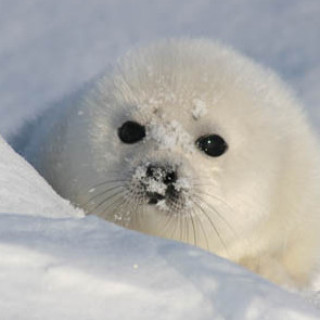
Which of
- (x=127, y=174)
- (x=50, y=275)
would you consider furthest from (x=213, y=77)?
(x=50, y=275)

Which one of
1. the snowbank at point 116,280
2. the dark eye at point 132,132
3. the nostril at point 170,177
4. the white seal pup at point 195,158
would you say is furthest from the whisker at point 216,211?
the snowbank at point 116,280

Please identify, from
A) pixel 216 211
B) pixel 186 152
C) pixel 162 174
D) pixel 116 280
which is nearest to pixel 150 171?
pixel 162 174

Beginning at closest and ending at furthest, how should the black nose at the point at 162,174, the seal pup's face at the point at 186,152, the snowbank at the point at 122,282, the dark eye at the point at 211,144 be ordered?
the snowbank at the point at 122,282, the black nose at the point at 162,174, the seal pup's face at the point at 186,152, the dark eye at the point at 211,144

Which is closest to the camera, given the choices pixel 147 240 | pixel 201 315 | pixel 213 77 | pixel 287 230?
pixel 201 315

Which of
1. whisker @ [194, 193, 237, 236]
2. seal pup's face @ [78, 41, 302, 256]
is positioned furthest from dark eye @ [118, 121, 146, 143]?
whisker @ [194, 193, 237, 236]

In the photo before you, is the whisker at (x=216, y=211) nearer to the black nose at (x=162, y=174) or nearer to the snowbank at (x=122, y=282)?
the black nose at (x=162, y=174)

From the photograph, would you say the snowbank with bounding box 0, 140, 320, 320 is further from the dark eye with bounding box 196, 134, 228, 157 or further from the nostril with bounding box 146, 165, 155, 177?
the dark eye with bounding box 196, 134, 228, 157

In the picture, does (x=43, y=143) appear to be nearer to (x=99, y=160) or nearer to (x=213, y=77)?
(x=99, y=160)

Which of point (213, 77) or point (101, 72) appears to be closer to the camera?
point (213, 77)
